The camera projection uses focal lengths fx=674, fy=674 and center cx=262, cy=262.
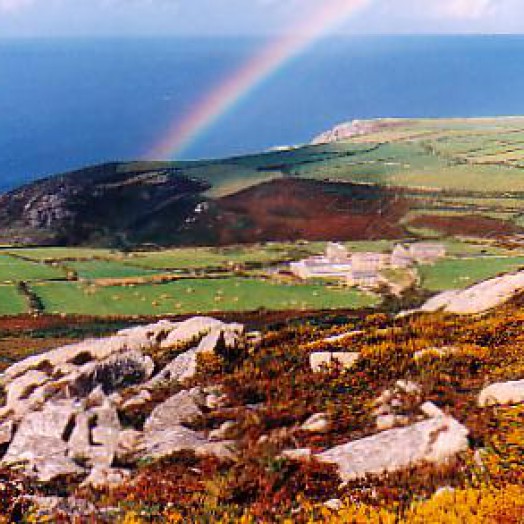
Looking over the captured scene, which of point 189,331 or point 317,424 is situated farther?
point 189,331

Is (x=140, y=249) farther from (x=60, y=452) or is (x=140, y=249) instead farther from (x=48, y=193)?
(x=60, y=452)

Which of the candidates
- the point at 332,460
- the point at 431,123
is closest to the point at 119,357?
the point at 332,460

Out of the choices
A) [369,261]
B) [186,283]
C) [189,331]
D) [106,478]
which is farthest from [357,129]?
[106,478]

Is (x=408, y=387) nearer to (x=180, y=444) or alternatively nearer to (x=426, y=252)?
(x=180, y=444)

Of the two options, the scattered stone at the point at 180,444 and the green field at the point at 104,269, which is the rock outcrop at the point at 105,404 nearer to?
the scattered stone at the point at 180,444

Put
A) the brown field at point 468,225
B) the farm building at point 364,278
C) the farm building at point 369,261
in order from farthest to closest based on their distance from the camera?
the brown field at point 468,225
the farm building at point 369,261
the farm building at point 364,278

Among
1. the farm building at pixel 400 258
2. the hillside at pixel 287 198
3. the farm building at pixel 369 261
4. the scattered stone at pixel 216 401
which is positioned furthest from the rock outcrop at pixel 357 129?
the scattered stone at pixel 216 401
